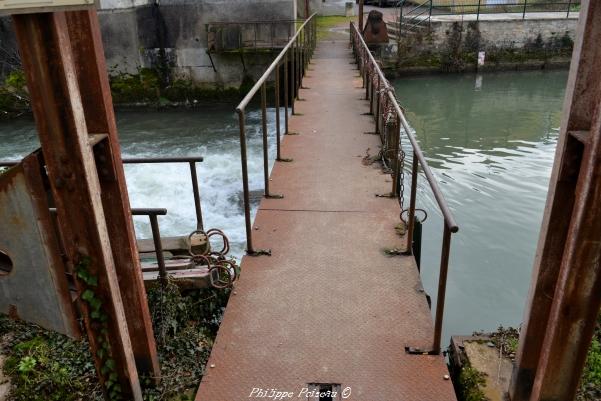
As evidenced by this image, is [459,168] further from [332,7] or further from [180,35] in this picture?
[332,7]

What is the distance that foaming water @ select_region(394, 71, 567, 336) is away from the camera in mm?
6367

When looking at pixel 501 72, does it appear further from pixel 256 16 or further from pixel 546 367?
pixel 546 367

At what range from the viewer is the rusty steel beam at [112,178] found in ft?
6.61

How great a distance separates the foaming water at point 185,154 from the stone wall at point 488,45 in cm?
678

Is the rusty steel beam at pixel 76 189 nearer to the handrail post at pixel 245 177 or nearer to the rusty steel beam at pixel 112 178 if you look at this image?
the rusty steel beam at pixel 112 178

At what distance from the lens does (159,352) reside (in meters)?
3.05

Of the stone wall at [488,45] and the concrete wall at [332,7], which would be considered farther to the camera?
the concrete wall at [332,7]

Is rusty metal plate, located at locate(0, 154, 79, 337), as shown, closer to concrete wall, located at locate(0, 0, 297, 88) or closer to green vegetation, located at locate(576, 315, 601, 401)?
green vegetation, located at locate(576, 315, 601, 401)

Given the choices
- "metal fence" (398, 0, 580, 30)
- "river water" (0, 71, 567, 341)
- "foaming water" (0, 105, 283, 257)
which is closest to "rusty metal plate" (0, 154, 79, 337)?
"river water" (0, 71, 567, 341)

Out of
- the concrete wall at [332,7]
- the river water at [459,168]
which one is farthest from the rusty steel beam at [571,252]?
the concrete wall at [332,7]

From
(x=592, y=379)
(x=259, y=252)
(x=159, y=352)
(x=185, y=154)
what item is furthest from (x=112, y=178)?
(x=185, y=154)

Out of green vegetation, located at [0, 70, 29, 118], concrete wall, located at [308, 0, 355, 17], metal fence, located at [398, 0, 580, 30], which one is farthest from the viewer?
concrete wall, located at [308, 0, 355, 17]

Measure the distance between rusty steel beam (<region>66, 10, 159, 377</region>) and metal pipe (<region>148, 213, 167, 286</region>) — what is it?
0.61 m

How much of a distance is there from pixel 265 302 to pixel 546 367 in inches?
62.7
